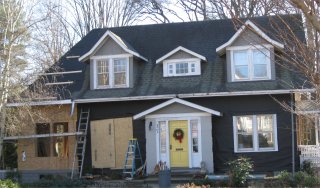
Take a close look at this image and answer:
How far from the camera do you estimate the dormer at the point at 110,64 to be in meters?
25.9

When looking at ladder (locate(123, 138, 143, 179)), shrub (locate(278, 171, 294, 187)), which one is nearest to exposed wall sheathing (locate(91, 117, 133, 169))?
ladder (locate(123, 138, 143, 179))

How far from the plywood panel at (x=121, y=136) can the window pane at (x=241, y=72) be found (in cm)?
579

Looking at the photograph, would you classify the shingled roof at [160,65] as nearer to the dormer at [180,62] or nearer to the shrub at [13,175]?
the dormer at [180,62]

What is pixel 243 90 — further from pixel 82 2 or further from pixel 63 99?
pixel 82 2

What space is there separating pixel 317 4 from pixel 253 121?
61.7 feet

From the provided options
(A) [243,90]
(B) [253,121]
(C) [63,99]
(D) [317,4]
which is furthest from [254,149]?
(D) [317,4]

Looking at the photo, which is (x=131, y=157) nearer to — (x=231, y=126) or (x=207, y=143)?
(x=207, y=143)

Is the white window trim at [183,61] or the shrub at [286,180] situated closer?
the shrub at [286,180]

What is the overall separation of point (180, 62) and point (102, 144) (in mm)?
5782

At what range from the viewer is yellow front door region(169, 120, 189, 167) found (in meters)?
24.3

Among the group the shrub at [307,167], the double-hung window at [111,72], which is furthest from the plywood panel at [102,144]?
the shrub at [307,167]

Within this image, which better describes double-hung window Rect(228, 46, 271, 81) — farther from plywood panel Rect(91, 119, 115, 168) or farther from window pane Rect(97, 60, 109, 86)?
plywood panel Rect(91, 119, 115, 168)

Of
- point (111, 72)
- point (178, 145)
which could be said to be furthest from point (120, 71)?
point (178, 145)

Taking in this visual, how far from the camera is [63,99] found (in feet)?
83.8
